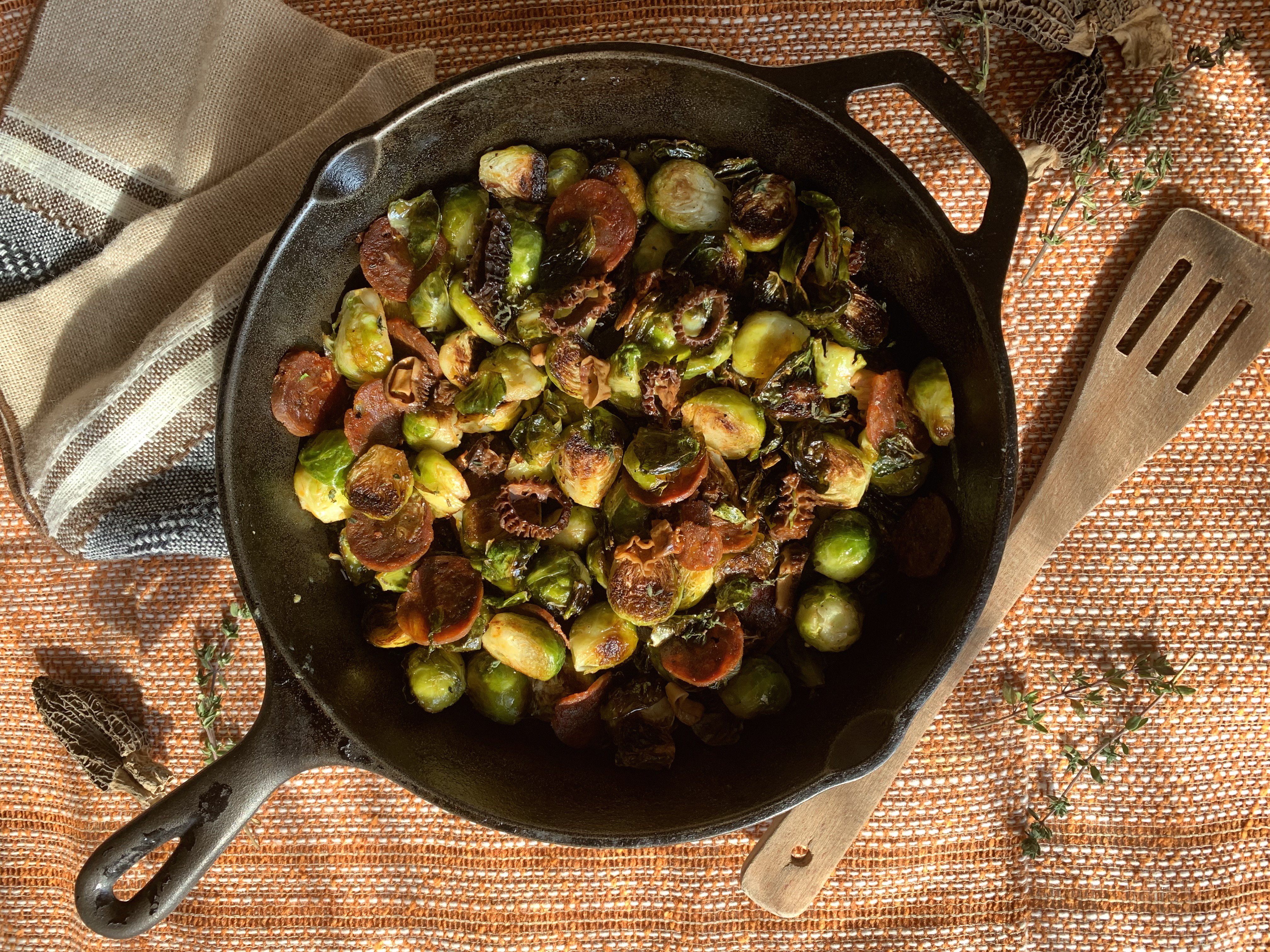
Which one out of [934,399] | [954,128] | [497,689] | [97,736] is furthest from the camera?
[97,736]

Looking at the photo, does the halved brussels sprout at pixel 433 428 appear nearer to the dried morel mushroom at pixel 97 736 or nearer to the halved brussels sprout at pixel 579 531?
the halved brussels sprout at pixel 579 531

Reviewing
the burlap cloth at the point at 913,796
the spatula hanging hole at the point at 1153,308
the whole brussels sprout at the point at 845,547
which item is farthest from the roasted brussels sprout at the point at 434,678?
the spatula hanging hole at the point at 1153,308

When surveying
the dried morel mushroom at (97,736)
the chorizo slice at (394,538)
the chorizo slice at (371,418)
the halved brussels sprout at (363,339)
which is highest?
the halved brussels sprout at (363,339)

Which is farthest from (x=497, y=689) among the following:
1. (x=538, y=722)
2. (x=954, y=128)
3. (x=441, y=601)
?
(x=954, y=128)

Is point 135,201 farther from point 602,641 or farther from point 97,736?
point 602,641

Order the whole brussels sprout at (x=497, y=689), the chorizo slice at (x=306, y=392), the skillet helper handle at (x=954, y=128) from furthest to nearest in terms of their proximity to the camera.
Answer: the whole brussels sprout at (x=497, y=689) → the chorizo slice at (x=306, y=392) → the skillet helper handle at (x=954, y=128)

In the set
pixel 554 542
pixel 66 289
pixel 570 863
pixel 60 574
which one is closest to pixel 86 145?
pixel 66 289

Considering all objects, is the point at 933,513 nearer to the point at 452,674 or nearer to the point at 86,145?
the point at 452,674

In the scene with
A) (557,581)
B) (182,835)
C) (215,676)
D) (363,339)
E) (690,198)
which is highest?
(690,198)
